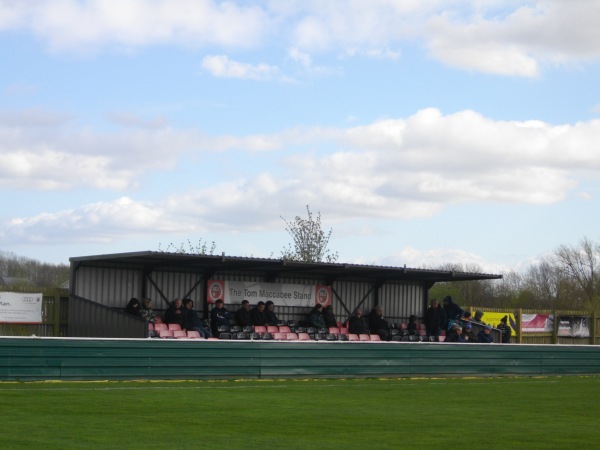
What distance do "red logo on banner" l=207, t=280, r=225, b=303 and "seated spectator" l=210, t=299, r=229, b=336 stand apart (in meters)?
2.10

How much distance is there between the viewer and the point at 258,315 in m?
31.3

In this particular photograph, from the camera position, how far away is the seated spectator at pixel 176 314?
28.6m

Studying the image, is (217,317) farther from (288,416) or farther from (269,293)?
(288,416)

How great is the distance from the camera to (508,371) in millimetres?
28922

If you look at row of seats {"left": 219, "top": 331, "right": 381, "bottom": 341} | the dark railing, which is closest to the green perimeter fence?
the dark railing

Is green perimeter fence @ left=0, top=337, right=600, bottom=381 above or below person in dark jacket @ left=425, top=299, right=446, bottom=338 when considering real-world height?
below

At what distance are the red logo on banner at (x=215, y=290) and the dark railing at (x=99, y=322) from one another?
15.9ft

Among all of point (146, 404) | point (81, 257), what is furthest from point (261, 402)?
point (81, 257)

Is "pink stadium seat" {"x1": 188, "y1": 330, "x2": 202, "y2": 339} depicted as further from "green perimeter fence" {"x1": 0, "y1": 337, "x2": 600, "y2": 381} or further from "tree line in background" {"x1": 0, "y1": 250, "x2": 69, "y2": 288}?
"tree line in background" {"x1": 0, "y1": 250, "x2": 69, "y2": 288}

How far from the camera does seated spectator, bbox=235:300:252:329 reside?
100 ft

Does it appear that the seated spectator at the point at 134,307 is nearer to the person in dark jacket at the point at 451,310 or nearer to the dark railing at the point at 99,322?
the dark railing at the point at 99,322

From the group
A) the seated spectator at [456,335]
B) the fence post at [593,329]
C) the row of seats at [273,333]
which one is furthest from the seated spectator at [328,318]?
the fence post at [593,329]

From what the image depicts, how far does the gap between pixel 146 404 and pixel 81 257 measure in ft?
42.5

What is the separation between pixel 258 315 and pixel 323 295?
4.61 meters
